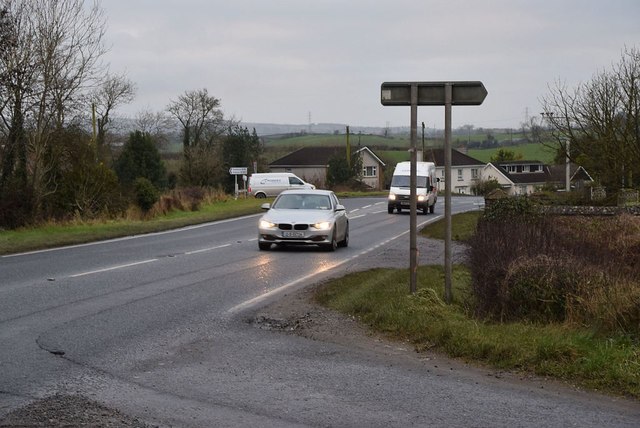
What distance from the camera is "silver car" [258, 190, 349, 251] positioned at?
19.4 metres

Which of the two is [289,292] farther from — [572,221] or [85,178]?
[85,178]

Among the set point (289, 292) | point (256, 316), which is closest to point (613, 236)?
point (289, 292)

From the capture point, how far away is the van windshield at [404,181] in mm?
42281

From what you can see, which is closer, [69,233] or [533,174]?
[69,233]

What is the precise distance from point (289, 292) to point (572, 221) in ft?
24.3

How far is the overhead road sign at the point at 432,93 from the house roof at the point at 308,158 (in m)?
105

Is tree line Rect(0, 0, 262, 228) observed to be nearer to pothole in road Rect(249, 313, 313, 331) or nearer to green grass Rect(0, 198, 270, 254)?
green grass Rect(0, 198, 270, 254)

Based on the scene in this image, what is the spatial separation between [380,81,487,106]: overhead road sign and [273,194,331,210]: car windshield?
426 inches

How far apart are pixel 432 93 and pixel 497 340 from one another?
3652 mm

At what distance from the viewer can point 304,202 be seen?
21.0 m

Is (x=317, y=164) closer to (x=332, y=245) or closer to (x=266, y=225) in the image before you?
(x=332, y=245)

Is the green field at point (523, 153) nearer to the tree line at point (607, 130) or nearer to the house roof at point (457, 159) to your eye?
the house roof at point (457, 159)

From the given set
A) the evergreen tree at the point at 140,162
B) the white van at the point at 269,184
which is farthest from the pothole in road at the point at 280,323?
the white van at the point at 269,184

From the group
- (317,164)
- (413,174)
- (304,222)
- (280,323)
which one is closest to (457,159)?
(317,164)
